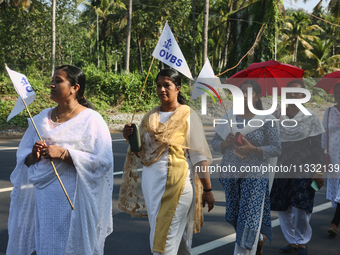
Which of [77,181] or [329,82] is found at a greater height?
[329,82]

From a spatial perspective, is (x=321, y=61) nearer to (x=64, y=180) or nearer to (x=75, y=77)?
(x=75, y=77)

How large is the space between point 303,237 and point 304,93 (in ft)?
5.06

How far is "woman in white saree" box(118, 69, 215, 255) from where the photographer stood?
9.87ft

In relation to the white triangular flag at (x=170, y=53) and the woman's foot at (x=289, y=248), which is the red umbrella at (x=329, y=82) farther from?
the white triangular flag at (x=170, y=53)

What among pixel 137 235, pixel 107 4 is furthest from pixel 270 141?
pixel 107 4

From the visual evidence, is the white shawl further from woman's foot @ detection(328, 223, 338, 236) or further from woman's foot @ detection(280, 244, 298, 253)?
woman's foot @ detection(328, 223, 338, 236)

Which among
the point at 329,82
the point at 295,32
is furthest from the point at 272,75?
the point at 295,32

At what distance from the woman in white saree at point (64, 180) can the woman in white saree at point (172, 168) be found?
0.37m

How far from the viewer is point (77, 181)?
2.75 meters

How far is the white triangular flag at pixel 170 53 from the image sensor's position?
341 cm

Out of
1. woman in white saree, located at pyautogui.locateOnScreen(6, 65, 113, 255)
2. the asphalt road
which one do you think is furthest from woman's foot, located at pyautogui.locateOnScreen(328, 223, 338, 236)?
woman in white saree, located at pyautogui.locateOnScreen(6, 65, 113, 255)

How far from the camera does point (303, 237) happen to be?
407cm

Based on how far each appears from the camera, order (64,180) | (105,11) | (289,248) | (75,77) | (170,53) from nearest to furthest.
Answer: (64,180)
(75,77)
(170,53)
(289,248)
(105,11)

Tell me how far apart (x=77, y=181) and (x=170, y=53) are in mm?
1449
